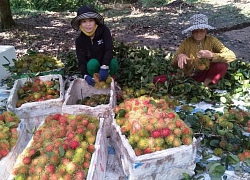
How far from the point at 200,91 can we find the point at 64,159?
150cm

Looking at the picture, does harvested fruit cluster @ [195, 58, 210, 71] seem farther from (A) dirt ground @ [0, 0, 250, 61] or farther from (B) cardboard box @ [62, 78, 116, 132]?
(A) dirt ground @ [0, 0, 250, 61]

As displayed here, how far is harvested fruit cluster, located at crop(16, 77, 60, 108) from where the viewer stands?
2.19 metres

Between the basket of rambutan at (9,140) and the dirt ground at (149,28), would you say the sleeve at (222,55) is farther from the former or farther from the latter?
the dirt ground at (149,28)

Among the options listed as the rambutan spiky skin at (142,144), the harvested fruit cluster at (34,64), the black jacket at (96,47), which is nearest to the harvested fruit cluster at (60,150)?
the rambutan spiky skin at (142,144)

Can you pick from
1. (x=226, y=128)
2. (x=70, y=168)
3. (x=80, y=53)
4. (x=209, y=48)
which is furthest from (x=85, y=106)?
(x=209, y=48)

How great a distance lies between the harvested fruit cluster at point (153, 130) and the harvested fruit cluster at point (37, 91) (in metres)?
0.80

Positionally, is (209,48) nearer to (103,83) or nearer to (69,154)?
(103,83)

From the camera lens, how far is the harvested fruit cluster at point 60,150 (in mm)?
1325

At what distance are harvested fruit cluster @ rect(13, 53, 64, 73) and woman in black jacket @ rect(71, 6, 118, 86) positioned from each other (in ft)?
1.08

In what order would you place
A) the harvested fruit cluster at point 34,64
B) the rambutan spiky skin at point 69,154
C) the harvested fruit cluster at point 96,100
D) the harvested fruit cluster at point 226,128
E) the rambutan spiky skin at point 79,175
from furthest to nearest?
the harvested fruit cluster at point 34,64 < the harvested fruit cluster at point 96,100 < the harvested fruit cluster at point 226,128 < the rambutan spiky skin at point 69,154 < the rambutan spiky skin at point 79,175

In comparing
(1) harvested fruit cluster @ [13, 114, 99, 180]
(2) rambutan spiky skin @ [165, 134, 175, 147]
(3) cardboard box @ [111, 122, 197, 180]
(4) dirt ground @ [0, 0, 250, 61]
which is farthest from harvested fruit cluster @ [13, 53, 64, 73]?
(4) dirt ground @ [0, 0, 250, 61]

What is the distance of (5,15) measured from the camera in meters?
6.00

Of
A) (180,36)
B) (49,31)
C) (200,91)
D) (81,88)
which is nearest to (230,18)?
(180,36)

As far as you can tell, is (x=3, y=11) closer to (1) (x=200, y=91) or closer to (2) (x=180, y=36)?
(2) (x=180, y=36)
